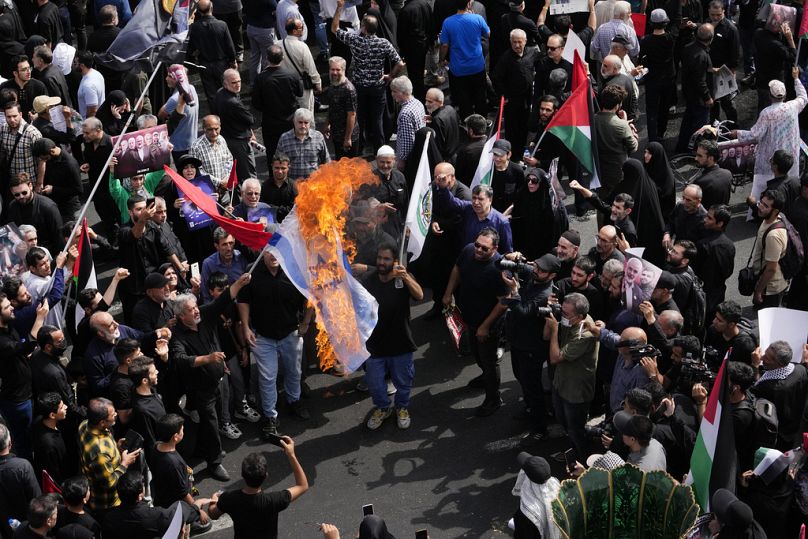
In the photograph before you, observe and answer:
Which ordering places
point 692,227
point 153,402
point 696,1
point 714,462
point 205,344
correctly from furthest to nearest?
point 696,1
point 692,227
point 205,344
point 153,402
point 714,462

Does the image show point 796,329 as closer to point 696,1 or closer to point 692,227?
point 692,227

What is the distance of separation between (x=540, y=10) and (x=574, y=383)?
8759mm

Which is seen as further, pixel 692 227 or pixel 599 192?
pixel 599 192

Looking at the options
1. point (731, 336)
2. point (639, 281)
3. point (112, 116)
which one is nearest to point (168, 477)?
point (639, 281)

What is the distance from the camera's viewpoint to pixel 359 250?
33.4 ft

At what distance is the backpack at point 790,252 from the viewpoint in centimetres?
1107

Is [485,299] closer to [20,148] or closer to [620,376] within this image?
[620,376]

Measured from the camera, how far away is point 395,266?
1027 cm

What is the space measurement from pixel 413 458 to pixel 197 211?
3537 mm

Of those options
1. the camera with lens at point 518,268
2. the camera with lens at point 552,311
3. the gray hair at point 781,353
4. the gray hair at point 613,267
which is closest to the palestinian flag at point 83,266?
the camera with lens at point 518,268

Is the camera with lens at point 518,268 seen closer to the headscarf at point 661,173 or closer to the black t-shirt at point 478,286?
the black t-shirt at point 478,286

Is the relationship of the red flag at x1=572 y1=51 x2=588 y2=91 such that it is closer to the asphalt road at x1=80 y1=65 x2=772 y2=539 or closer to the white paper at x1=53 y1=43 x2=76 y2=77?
the asphalt road at x1=80 y1=65 x2=772 y2=539

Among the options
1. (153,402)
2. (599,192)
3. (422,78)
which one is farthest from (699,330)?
(422,78)

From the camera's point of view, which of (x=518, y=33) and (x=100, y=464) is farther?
(x=518, y=33)
